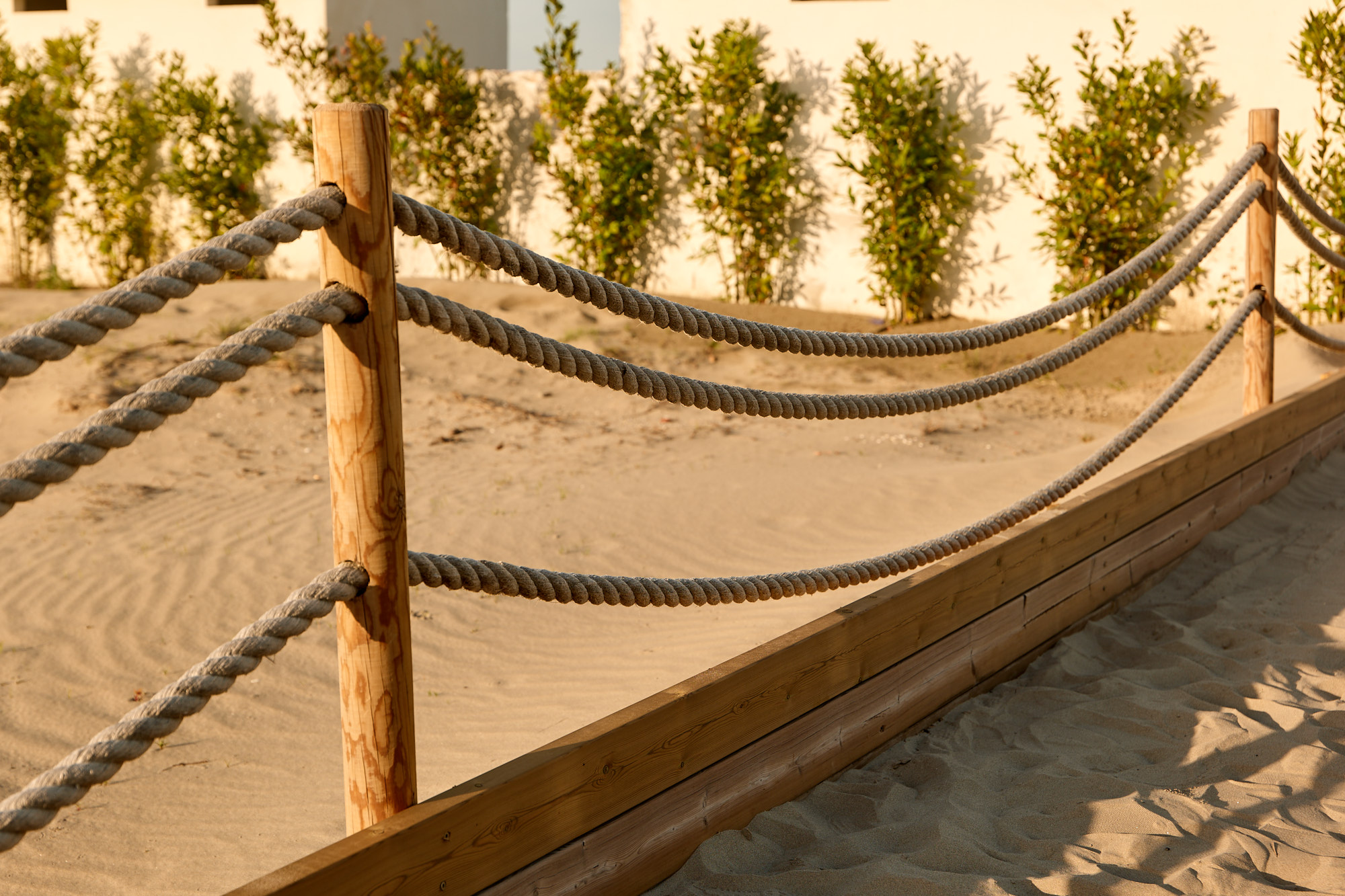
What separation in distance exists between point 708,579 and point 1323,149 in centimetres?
821

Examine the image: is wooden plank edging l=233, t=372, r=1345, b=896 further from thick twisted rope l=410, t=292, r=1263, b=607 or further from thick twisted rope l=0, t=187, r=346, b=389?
thick twisted rope l=0, t=187, r=346, b=389

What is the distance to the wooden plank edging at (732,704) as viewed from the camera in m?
1.84

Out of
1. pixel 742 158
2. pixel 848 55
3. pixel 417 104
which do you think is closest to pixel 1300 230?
pixel 848 55

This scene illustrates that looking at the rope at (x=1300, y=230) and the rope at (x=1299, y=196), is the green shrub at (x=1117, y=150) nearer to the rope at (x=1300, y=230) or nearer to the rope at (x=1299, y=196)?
the rope at (x=1300, y=230)

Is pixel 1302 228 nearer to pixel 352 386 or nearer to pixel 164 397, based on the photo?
pixel 352 386

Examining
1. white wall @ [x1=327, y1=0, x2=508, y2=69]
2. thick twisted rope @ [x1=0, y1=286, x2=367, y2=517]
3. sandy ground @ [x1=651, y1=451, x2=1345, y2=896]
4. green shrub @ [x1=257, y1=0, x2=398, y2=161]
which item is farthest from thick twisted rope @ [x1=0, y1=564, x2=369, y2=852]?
white wall @ [x1=327, y1=0, x2=508, y2=69]

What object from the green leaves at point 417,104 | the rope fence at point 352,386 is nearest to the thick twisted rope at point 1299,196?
the rope fence at point 352,386

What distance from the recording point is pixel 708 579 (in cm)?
246

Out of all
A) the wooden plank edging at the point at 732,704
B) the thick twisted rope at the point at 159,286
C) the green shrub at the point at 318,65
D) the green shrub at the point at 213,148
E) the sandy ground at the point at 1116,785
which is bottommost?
the sandy ground at the point at 1116,785

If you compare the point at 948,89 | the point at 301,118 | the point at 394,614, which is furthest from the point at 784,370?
the point at 394,614

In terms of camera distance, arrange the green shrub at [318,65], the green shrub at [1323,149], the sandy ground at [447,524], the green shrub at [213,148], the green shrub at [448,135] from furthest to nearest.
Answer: the green shrub at [213,148] < the green shrub at [318,65] < the green shrub at [448,135] < the green shrub at [1323,149] < the sandy ground at [447,524]

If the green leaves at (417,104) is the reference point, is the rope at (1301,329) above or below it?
below

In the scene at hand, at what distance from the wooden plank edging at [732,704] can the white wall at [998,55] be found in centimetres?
554

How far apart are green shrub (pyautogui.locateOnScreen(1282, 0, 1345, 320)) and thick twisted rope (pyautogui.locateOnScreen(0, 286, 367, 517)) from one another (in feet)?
28.3
